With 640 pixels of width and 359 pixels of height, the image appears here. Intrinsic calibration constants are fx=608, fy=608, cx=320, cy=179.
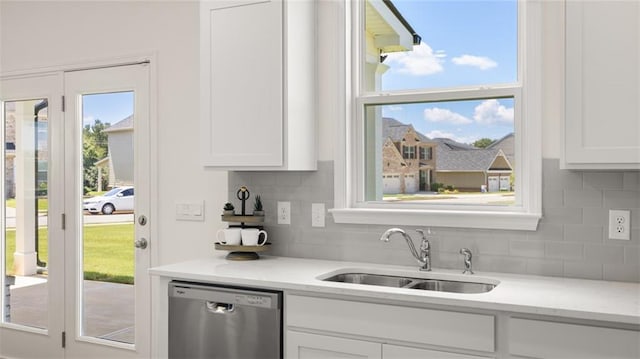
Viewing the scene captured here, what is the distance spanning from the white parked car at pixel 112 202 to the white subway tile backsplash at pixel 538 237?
1154mm

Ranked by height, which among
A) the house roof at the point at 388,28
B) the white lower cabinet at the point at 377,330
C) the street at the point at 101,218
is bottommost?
the white lower cabinet at the point at 377,330

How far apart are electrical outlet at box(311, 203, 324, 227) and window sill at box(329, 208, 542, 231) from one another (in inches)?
2.7

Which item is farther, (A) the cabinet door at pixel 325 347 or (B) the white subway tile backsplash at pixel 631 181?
(B) the white subway tile backsplash at pixel 631 181

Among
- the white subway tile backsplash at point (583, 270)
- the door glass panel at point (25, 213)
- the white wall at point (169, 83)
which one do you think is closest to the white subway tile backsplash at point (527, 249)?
the white subway tile backsplash at point (583, 270)

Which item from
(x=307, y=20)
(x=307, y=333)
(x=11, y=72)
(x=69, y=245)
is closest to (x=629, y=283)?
(x=307, y=333)

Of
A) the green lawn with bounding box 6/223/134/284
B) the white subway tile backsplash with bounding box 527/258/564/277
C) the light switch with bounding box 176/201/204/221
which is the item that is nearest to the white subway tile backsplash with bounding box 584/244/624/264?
the white subway tile backsplash with bounding box 527/258/564/277

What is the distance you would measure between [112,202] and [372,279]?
186 centimetres

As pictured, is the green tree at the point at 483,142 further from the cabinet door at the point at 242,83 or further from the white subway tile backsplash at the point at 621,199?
the cabinet door at the point at 242,83

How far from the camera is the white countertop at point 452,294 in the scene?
6.82ft

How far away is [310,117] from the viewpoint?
311cm

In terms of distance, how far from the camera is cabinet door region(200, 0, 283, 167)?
2.93m

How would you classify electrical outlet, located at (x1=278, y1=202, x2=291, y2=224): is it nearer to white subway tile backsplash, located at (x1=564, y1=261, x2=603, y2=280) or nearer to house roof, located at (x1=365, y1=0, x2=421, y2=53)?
house roof, located at (x1=365, y1=0, x2=421, y2=53)

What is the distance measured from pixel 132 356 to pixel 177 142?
1338 millimetres

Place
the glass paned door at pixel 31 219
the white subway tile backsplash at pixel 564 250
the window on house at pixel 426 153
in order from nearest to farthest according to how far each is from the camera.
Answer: the white subway tile backsplash at pixel 564 250
the window on house at pixel 426 153
the glass paned door at pixel 31 219
